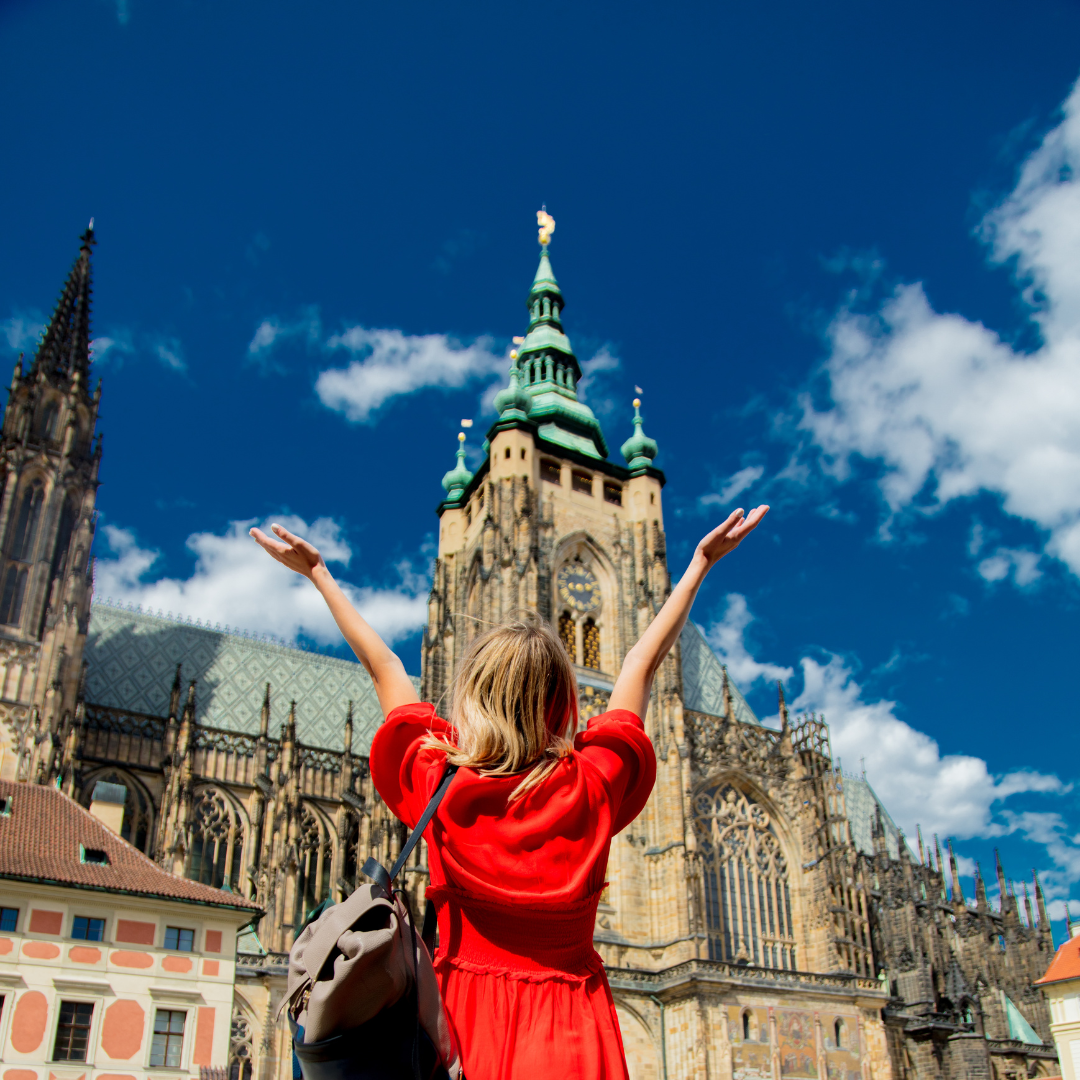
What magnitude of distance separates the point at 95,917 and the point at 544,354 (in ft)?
102

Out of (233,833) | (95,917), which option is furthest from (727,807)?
(95,917)

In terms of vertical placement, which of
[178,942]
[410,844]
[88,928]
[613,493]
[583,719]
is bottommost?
[410,844]

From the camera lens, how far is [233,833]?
3284 centimetres

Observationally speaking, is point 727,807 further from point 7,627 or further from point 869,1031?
point 7,627

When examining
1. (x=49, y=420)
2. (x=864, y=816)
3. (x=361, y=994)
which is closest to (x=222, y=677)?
(x=49, y=420)

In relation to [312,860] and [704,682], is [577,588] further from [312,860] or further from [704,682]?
[312,860]

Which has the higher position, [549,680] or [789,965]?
[789,965]

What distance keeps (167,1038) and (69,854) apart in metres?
4.01

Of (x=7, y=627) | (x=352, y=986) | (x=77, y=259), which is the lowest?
(x=352, y=986)

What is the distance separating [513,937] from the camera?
2.34 meters

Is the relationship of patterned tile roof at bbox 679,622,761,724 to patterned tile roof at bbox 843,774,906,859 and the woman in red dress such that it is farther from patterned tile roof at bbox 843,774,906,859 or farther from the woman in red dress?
the woman in red dress

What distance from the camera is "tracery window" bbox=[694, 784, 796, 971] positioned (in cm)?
3062

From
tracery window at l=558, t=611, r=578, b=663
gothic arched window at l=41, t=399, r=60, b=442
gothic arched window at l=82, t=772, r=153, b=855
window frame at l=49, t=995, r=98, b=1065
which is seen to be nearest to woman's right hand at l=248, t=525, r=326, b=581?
window frame at l=49, t=995, r=98, b=1065

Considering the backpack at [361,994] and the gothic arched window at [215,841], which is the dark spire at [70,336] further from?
the backpack at [361,994]
